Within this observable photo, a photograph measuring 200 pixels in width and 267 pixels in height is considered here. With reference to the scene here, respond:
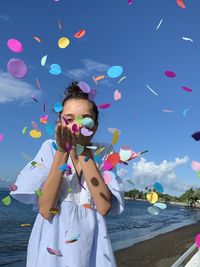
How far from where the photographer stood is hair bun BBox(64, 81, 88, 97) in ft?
8.51

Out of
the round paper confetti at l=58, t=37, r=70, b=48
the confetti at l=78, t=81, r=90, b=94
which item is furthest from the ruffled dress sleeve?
the round paper confetti at l=58, t=37, r=70, b=48

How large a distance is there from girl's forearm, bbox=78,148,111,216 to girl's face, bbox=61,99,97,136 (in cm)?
25

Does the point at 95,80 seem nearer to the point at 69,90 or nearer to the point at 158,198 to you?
the point at 69,90

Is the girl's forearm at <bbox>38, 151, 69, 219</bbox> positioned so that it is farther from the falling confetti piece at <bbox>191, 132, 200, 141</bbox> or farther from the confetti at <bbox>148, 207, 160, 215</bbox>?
the falling confetti piece at <bbox>191, 132, 200, 141</bbox>

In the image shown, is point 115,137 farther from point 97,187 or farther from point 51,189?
point 51,189

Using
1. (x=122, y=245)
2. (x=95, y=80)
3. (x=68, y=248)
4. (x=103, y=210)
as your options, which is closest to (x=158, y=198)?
(x=103, y=210)

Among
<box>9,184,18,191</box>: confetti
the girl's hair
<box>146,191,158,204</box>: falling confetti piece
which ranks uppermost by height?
the girl's hair

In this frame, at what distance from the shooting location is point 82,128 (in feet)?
7.70

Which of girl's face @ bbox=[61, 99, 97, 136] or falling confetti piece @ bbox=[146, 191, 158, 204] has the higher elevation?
girl's face @ bbox=[61, 99, 97, 136]

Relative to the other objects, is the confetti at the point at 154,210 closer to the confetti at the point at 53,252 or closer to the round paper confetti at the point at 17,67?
the confetti at the point at 53,252

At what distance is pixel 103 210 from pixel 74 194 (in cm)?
20

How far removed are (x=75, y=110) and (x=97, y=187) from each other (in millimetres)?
465

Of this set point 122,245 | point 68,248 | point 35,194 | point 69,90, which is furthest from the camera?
point 122,245

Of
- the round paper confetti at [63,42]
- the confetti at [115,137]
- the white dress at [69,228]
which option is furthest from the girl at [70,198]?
the round paper confetti at [63,42]
